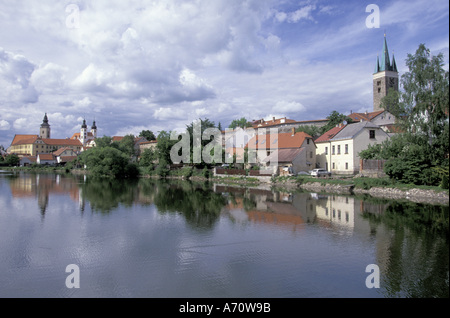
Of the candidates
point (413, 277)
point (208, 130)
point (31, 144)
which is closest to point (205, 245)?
point (413, 277)

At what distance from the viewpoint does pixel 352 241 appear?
522 inches

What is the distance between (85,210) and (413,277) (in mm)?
19004

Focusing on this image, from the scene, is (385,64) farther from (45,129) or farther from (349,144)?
(45,129)

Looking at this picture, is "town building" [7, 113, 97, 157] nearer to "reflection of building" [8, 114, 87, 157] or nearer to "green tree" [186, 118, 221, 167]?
"reflection of building" [8, 114, 87, 157]

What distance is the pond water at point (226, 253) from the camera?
8727 millimetres

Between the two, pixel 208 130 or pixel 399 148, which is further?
pixel 208 130

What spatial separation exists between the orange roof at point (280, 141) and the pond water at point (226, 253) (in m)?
26.6

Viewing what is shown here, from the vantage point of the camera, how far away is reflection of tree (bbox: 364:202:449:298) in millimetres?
8602

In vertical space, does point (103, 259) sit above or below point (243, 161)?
below

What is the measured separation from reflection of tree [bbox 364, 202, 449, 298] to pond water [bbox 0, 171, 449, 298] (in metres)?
0.03

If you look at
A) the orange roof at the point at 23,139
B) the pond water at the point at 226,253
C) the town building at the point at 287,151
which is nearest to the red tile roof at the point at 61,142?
the orange roof at the point at 23,139

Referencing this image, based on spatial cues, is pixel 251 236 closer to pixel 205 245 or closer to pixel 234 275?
pixel 205 245

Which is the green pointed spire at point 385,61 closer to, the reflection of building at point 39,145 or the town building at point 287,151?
the town building at point 287,151

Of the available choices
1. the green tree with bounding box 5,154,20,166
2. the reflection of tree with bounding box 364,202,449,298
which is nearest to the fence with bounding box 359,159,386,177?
the reflection of tree with bounding box 364,202,449,298
